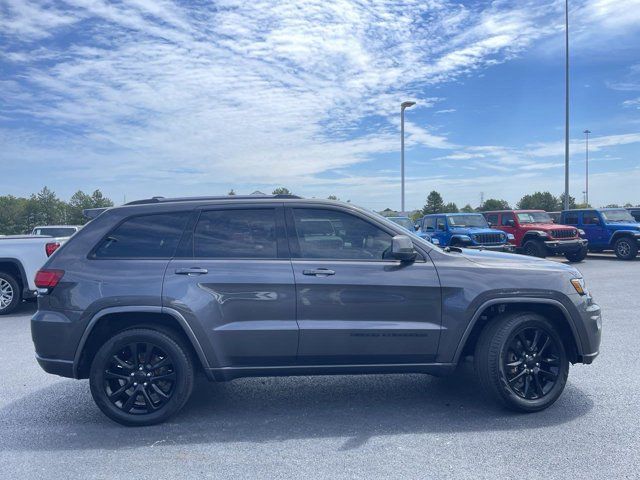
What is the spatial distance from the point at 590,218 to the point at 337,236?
17845 mm

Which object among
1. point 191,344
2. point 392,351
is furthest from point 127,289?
point 392,351

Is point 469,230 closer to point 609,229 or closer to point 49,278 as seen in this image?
point 609,229

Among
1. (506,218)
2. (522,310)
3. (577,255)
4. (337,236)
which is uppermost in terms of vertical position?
(506,218)

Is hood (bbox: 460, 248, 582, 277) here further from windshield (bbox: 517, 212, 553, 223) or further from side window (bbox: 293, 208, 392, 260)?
windshield (bbox: 517, 212, 553, 223)

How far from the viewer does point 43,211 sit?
38.3 metres

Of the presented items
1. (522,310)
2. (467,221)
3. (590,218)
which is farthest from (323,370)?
(590,218)

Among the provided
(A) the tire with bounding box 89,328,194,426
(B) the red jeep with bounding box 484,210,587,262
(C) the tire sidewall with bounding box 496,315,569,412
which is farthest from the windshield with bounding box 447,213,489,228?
(A) the tire with bounding box 89,328,194,426

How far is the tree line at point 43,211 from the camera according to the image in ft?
121

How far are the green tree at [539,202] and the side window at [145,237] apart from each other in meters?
53.1

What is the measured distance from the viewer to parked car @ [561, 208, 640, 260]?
61.0ft

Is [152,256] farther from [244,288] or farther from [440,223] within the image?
[440,223]

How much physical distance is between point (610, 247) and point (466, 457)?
1786 centimetres

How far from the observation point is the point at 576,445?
3.95 meters

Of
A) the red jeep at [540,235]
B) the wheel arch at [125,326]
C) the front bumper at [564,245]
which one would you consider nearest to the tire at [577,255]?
the red jeep at [540,235]
